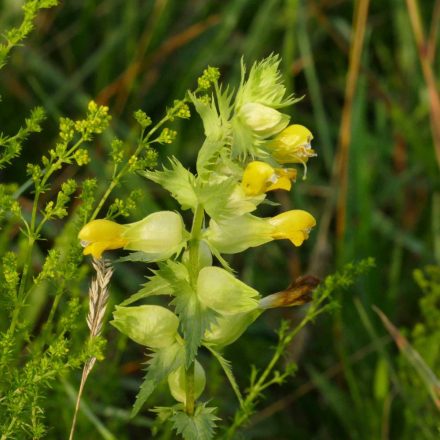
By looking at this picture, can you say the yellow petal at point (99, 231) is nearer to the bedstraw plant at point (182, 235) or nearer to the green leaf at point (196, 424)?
the bedstraw plant at point (182, 235)

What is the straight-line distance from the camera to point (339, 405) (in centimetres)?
173

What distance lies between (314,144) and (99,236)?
5.01 feet

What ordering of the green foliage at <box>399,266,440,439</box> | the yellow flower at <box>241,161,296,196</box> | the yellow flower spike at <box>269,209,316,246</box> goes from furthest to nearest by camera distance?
1. the green foliage at <box>399,266,440,439</box>
2. the yellow flower spike at <box>269,209,316,246</box>
3. the yellow flower at <box>241,161,296,196</box>

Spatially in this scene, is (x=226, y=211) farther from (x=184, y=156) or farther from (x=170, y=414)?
(x=184, y=156)

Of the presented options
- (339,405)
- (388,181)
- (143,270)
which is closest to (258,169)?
(339,405)

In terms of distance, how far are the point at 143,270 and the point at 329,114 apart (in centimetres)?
77

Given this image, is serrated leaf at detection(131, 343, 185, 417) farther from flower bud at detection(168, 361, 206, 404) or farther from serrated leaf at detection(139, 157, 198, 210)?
serrated leaf at detection(139, 157, 198, 210)

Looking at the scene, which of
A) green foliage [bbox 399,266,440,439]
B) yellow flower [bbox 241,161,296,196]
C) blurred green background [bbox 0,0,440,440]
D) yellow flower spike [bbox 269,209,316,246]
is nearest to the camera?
yellow flower [bbox 241,161,296,196]

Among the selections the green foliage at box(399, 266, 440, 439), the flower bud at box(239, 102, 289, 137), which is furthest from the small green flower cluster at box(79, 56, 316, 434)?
the green foliage at box(399, 266, 440, 439)

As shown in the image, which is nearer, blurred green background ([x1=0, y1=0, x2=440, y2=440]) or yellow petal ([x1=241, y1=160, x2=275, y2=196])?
yellow petal ([x1=241, y1=160, x2=275, y2=196])

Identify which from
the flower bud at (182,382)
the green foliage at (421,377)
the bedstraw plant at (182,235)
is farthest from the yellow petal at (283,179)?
the green foliage at (421,377)

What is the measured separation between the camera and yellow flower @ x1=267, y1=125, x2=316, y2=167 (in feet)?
3.15

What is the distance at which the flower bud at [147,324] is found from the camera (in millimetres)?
987

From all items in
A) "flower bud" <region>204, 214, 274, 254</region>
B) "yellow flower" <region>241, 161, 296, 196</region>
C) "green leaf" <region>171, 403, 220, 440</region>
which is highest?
"yellow flower" <region>241, 161, 296, 196</region>
